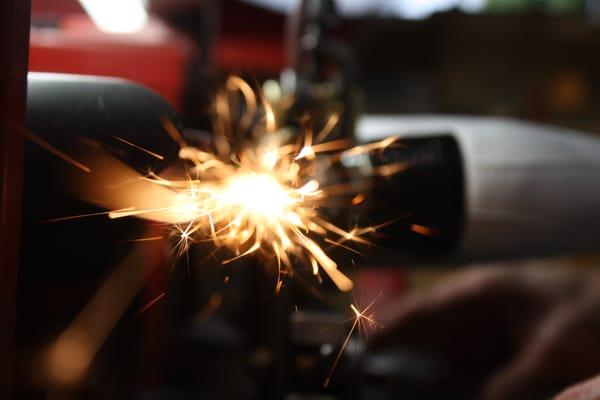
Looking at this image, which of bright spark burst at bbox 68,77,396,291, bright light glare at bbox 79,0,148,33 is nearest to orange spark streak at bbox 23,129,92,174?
bright spark burst at bbox 68,77,396,291

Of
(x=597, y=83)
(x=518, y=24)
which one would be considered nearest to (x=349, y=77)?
(x=518, y=24)

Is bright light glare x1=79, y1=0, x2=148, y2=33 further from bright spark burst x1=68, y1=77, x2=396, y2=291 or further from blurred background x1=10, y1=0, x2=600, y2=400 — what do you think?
bright spark burst x1=68, y1=77, x2=396, y2=291

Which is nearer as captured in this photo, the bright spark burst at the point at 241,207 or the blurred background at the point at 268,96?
the bright spark burst at the point at 241,207

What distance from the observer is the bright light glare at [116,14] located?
68 centimetres

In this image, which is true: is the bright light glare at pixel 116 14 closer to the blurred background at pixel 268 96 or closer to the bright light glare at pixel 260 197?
the blurred background at pixel 268 96

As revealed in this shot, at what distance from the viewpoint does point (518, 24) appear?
166cm

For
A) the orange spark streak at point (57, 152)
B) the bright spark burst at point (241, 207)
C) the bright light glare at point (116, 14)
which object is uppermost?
the bright light glare at point (116, 14)

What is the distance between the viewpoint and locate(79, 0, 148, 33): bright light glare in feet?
2.24

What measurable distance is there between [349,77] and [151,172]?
1.10 ft

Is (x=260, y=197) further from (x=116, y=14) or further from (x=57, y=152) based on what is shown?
(x=116, y=14)

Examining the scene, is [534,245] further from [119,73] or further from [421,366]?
[119,73]

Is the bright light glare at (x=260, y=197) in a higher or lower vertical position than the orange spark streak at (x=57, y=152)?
lower

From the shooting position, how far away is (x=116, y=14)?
77 centimetres

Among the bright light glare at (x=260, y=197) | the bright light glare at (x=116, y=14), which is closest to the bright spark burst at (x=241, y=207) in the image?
the bright light glare at (x=260, y=197)
